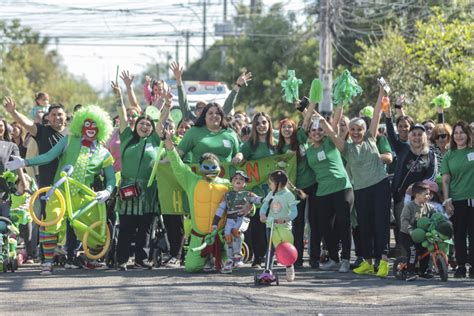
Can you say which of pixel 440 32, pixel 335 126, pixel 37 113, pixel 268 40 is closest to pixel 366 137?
pixel 335 126

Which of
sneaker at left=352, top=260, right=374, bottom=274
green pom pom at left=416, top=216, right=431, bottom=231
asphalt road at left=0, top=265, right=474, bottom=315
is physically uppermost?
green pom pom at left=416, top=216, right=431, bottom=231

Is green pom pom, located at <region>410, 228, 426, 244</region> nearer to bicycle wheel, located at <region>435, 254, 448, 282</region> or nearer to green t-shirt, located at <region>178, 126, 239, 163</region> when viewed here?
bicycle wheel, located at <region>435, 254, 448, 282</region>

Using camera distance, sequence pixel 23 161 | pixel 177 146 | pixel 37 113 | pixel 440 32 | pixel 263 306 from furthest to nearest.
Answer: pixel 440 32 < pixel 37 113 < pixel 177 146 < pixel 23 161 < pixel 263 306

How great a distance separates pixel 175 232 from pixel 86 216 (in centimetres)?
136

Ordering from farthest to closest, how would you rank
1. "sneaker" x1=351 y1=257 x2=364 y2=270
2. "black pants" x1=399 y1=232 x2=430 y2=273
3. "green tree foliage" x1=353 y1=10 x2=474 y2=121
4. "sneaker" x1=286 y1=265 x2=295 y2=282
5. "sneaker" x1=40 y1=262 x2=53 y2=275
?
"green tree foliage" x1=353 y1=10 x2=474 y2=121
"sneaker" x1=351 y1=257 x2=364 y2=270
"sneaker" x1=40 y1=262 x2=53 y2=275
"black pants" x1=399 y1=232 x2=430 y2=273
"sneaker" x1=286 y1=265 x2=295 y2=282

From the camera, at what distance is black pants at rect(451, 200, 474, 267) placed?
1455 centimetres

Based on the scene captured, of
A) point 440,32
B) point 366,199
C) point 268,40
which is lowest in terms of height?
point 366,199

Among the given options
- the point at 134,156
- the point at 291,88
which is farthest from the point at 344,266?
the point at 134,156

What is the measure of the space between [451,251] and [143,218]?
4213 mm

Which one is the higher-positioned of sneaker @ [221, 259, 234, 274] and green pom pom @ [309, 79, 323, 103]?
green pom pom @ [309, 79, 323, 103]

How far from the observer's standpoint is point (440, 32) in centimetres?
3162

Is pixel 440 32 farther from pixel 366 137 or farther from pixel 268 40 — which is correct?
pixel 268 40

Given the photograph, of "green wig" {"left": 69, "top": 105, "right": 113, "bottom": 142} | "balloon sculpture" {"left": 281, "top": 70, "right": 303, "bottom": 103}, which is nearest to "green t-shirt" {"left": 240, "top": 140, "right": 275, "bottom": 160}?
"balloon sculpture" {"left": 281, "top": 70, "right": 303, "bottom": 103}

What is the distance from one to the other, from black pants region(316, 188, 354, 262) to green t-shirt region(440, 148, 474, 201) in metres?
1.33
